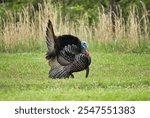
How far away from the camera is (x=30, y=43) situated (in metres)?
13.3

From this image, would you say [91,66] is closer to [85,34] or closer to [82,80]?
[82,80]

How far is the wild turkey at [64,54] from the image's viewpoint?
28.9 feet

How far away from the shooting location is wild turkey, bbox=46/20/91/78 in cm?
880

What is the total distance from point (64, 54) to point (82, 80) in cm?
50

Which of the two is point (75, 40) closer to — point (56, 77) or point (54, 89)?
point (56, 77)

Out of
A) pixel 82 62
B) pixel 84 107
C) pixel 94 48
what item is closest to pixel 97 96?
pixel 84 107

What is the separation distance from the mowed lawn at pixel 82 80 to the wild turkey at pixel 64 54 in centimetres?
19

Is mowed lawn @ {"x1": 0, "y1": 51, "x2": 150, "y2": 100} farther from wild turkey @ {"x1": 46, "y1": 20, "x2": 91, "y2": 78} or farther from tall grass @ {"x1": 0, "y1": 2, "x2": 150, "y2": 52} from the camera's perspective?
tall grass @ {"x1": 0, "y1": 2, "x2": 150, "y2": 52}

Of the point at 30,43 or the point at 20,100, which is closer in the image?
the point at 20,100

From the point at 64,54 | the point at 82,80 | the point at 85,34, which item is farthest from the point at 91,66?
the point at 85,34

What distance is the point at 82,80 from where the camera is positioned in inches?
342

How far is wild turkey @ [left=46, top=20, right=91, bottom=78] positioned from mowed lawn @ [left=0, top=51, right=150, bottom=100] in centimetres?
19

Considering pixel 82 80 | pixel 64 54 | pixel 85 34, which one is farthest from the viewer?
pixel 85 34

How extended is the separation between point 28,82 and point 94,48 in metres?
4.41
